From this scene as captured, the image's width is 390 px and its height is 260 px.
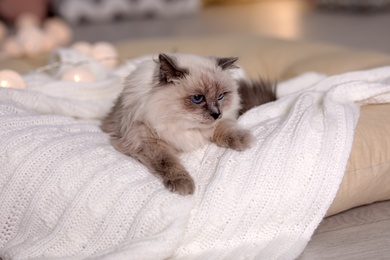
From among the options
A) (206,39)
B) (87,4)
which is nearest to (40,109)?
(206,39)

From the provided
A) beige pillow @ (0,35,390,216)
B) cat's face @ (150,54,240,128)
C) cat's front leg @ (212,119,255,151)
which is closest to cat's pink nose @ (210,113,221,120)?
cat's face @ (150,54,240,128)

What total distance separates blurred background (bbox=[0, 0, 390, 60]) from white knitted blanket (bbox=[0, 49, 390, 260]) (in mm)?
2567

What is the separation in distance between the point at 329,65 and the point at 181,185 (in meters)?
1.17

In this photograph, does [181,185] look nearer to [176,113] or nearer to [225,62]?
[176,113]

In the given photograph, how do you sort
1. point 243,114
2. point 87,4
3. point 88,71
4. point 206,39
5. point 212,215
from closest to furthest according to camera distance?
point 212,215 < point 243,114 < point 88,71 < point 206,39 < point 87,4

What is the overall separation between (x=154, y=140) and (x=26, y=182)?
1.12ft

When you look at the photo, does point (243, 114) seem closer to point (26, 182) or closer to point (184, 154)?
point (184, 154)

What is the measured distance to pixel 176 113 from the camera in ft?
4.98

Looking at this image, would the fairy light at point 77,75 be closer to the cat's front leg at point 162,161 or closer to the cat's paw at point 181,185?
the cat's front leg at point 162,161

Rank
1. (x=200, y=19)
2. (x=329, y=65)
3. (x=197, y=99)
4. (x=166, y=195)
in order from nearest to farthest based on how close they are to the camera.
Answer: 1. (x=166, y=195)
2. (x=197, y=99)
3. (x=329, y=65)
4. (x=200, y=19)

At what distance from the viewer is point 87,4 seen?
508 centimetres

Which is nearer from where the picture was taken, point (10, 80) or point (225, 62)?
point (225, 62)

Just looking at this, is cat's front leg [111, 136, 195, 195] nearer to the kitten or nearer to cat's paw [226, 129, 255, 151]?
the kitten

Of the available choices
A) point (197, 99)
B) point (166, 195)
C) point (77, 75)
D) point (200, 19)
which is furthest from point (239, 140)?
point (200, 19)
